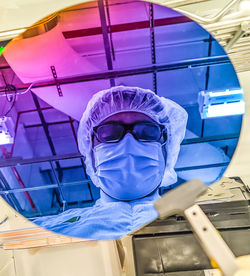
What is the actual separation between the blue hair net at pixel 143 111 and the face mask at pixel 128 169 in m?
0.05

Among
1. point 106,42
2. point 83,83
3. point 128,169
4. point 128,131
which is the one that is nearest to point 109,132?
point 128,131

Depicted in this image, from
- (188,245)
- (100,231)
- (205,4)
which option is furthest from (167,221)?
(205,4)

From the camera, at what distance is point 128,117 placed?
989 mm

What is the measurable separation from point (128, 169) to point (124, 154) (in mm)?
68

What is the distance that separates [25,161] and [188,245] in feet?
2.98

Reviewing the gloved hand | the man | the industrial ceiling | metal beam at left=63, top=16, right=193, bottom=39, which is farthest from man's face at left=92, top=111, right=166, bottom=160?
the gloved hand

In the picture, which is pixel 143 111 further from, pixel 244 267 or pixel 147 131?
pixel 244 267

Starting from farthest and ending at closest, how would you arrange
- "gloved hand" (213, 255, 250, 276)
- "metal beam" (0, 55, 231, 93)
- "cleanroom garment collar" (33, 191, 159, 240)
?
"metal beam" (0, 55, 231, 93)
"cleanroom garment collar" (33, 191, 159, 240)
"gloved hand" (213, 255, 250, 276)

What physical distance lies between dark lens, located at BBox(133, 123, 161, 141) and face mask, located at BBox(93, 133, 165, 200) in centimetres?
3

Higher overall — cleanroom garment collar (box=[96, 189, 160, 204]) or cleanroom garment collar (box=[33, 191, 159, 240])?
cleanroom garment collar (box=[96, 189, 160, 204])

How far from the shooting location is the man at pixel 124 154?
91 cm

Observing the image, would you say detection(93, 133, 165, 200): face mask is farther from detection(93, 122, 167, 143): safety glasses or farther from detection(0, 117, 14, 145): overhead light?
detection(0, 117, 14, 145): overhead light

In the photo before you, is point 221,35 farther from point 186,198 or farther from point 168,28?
point 186,198

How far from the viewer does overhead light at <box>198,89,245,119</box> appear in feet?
3.07
